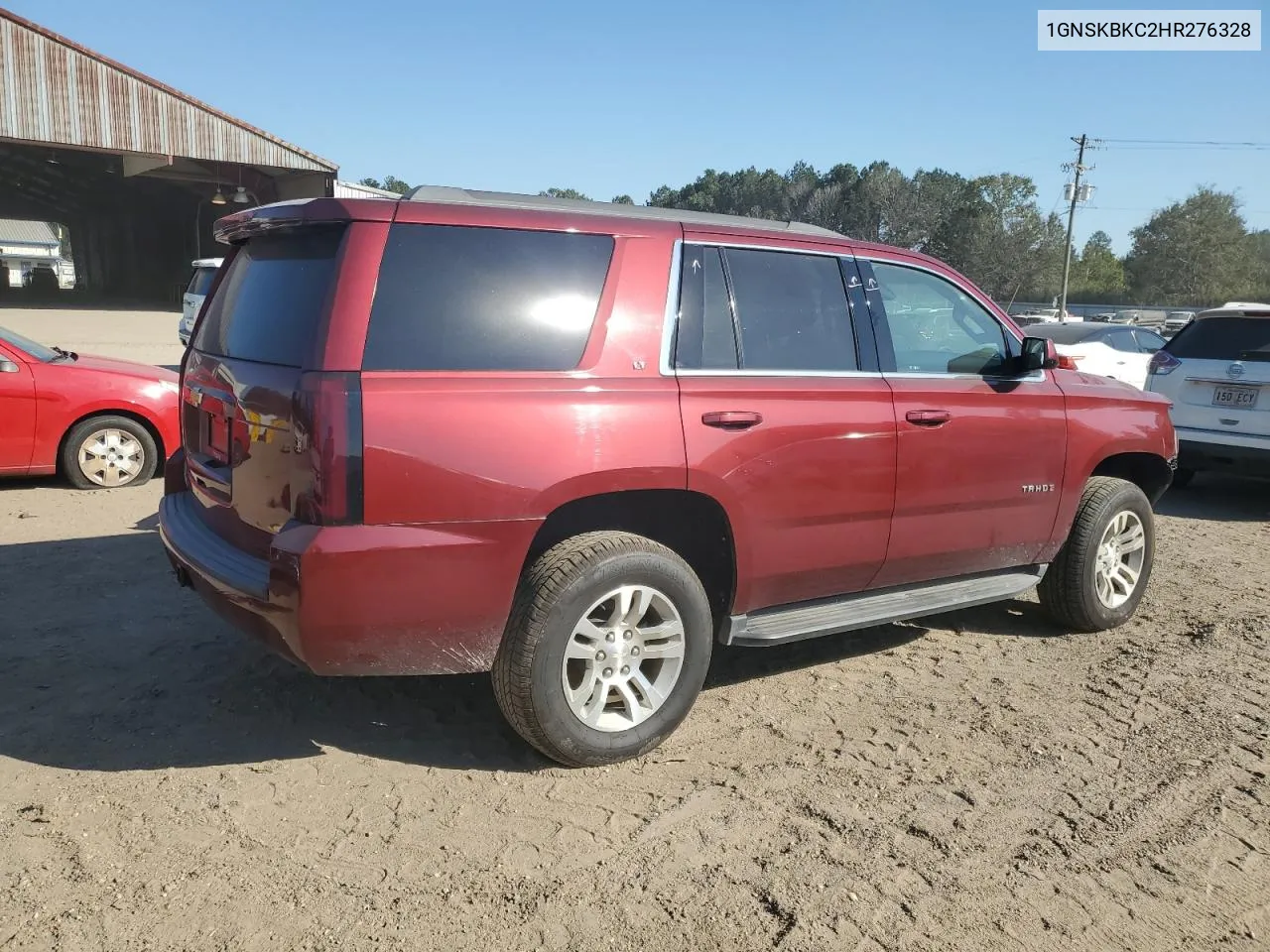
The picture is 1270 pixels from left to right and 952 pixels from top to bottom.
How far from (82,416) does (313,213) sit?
525cm

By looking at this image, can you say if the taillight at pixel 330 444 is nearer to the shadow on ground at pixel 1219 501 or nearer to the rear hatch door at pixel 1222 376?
the shadow on ground at pixel 1219 501

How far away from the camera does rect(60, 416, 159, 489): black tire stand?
727 cm

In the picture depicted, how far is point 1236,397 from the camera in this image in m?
8.04

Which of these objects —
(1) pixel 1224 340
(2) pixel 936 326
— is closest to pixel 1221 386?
(1) pixel 1224 340

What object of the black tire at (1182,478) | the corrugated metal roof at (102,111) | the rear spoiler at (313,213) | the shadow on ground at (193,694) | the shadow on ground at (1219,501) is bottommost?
the shadow on ground at (193,694)

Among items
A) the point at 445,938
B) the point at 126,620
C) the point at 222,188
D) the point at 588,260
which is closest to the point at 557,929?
the point at 445,938

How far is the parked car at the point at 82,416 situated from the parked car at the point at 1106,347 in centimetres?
1021

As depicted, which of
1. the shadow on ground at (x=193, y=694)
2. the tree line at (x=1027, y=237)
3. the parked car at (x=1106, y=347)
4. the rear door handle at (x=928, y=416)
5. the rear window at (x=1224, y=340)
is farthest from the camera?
the tree line at (x=1027, y=237)

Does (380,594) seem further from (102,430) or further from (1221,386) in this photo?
(1221,386)

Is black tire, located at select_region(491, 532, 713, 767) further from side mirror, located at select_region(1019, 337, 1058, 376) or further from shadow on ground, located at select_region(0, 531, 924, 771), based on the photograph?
side mirror, located at select_region(1019, 337, 1058, 376)

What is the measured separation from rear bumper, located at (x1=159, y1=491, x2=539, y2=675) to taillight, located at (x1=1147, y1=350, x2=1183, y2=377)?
757 centimetres

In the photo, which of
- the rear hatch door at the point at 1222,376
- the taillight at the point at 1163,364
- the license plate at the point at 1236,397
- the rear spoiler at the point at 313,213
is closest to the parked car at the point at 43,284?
the taillight at the point at 1163,364

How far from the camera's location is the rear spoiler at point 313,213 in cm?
303

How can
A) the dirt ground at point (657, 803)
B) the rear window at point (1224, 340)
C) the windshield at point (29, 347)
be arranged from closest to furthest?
the dirt ground at point (657, 803) < the windshield at point (29, 347) < the rear window at point (1224, 340)
